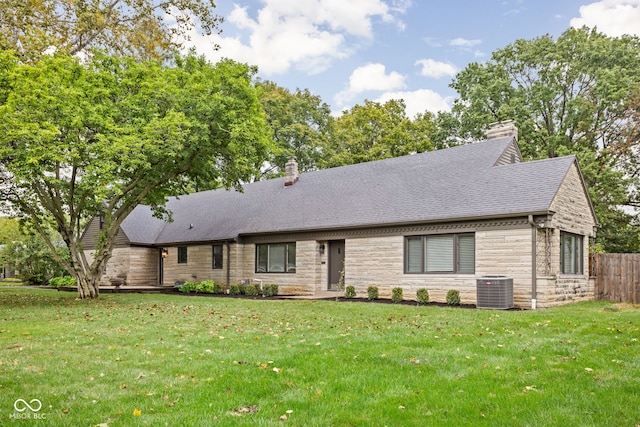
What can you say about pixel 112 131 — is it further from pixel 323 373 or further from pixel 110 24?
pixel 323 373

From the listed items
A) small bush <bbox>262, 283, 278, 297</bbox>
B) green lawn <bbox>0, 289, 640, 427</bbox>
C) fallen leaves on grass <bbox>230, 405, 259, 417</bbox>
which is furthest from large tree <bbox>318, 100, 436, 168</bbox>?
fallen leaves on grass <bbox>230, 405, 259, 417</bbox>

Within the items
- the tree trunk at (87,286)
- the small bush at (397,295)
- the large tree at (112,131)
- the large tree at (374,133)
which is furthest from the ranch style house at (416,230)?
the large tree at (374,133)

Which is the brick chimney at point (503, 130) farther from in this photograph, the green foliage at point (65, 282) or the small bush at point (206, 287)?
the green foliage at point (65, 282)

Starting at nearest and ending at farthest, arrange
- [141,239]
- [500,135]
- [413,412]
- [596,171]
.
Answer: [413,412] < [500,135] < [596,171] < [141,239]

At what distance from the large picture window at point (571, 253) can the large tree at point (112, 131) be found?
10817 millimetres

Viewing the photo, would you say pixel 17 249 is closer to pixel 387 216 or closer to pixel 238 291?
pixel 238 291

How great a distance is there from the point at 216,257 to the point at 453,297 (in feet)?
42.4

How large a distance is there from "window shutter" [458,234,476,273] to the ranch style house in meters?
0.03

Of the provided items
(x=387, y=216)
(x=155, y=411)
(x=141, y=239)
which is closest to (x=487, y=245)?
(x=387, y=216)

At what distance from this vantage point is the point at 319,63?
25.8 metres

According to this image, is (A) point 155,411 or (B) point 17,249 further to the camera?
(B) point 17,249

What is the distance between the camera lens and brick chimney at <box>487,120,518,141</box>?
1989cm

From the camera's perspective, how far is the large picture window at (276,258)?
21.5m

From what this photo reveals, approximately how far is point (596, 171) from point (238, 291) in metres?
18.9
